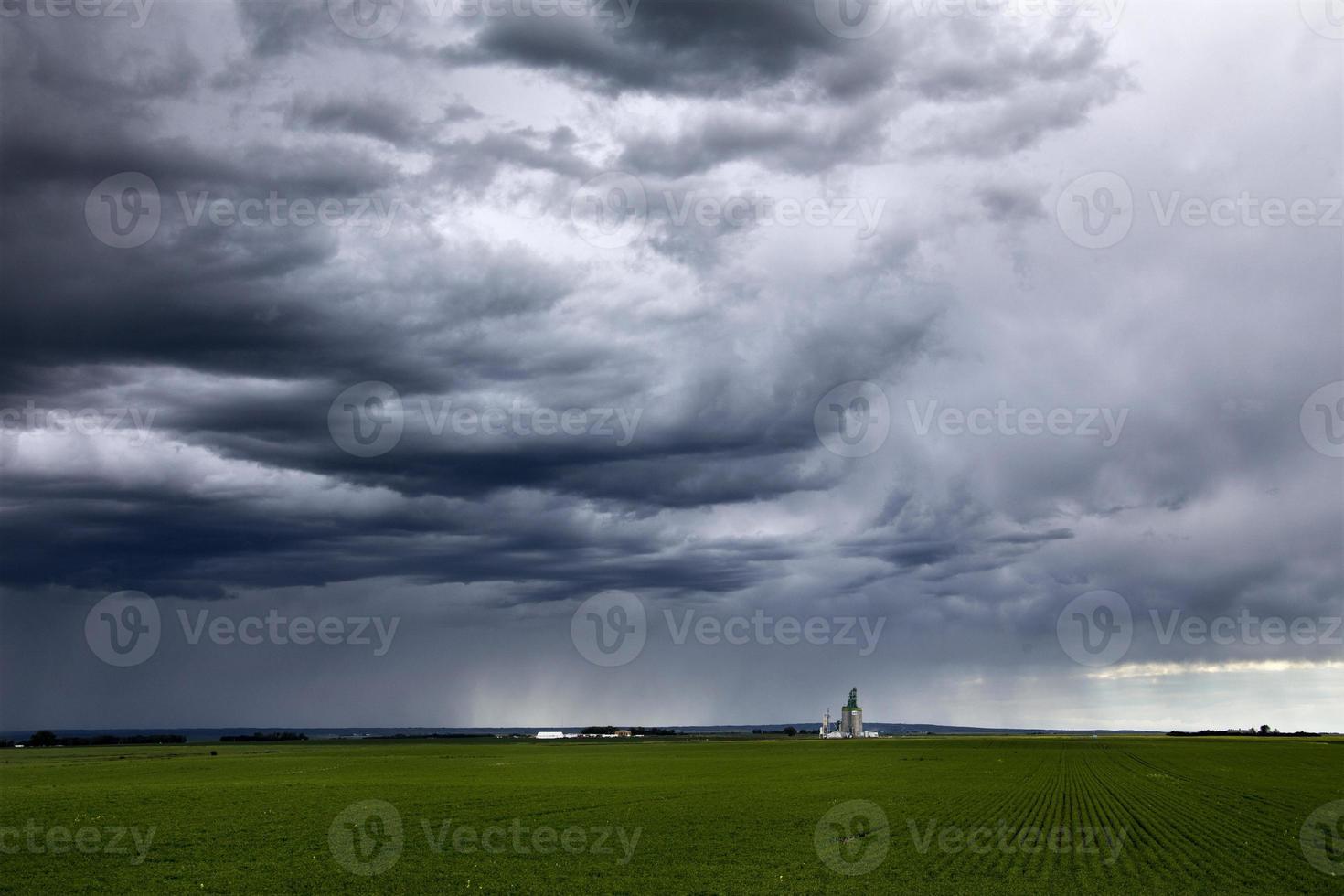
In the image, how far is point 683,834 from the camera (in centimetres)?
4884

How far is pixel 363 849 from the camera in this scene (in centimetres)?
4375

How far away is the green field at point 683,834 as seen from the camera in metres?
35.3

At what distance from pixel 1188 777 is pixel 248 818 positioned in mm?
75324

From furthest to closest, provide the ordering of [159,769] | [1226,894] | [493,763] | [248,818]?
[493,763] < [159,769] < [248,818] < [1226,894]

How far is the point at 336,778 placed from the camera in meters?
99.1

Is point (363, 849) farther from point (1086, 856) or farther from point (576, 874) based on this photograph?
point (1086, 856)

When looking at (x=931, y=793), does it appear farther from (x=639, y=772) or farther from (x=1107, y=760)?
(x=1107, y=760)

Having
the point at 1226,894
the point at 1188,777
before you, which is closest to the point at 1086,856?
the point at 1226,894

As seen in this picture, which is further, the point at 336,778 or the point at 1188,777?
the point at 336,778

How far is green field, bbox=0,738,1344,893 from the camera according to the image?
116 feet

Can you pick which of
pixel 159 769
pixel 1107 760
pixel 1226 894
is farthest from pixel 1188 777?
pixel 159 769

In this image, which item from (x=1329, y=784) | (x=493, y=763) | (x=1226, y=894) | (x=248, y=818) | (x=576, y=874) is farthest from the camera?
(x=493, y=763)

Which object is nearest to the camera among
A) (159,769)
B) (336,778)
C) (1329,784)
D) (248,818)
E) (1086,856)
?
(1086,856)

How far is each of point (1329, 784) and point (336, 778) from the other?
3219 inches
